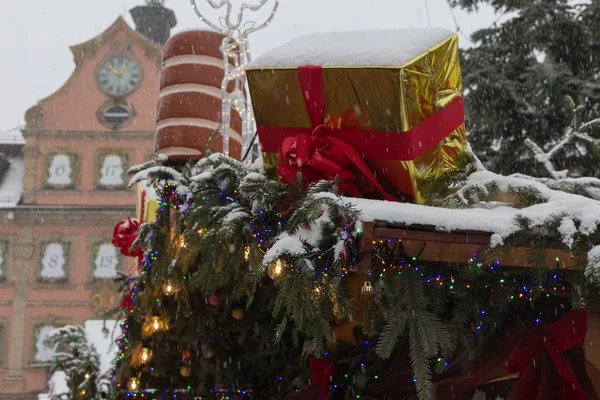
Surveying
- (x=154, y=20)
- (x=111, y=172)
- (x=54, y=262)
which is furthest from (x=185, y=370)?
(x=154, y=20)

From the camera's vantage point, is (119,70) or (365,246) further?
(119,70)

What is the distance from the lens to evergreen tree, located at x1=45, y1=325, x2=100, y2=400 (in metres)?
7.91

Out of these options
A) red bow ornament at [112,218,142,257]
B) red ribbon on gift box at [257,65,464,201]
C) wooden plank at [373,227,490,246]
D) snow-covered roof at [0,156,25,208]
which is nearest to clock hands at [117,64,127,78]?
snow-covered roof at [0,156,25,208]

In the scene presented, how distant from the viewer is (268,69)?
277 cm

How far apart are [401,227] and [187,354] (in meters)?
2.38

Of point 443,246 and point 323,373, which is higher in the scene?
point 443,246

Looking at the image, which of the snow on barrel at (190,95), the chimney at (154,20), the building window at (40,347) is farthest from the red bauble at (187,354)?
the chimney at (154,20)

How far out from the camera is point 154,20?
38562mm

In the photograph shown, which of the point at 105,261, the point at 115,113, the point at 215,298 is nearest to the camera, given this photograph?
the point at 215,298

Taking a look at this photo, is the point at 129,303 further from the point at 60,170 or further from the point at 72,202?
the point at 60,170

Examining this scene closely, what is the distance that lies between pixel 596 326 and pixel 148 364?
2.63m

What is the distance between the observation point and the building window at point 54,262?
3116 centimetres

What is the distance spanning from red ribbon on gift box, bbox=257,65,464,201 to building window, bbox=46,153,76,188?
29894 mm

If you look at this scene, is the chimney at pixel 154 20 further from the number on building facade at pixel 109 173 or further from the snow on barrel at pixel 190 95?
the snow on barrel at pixel 190 95
